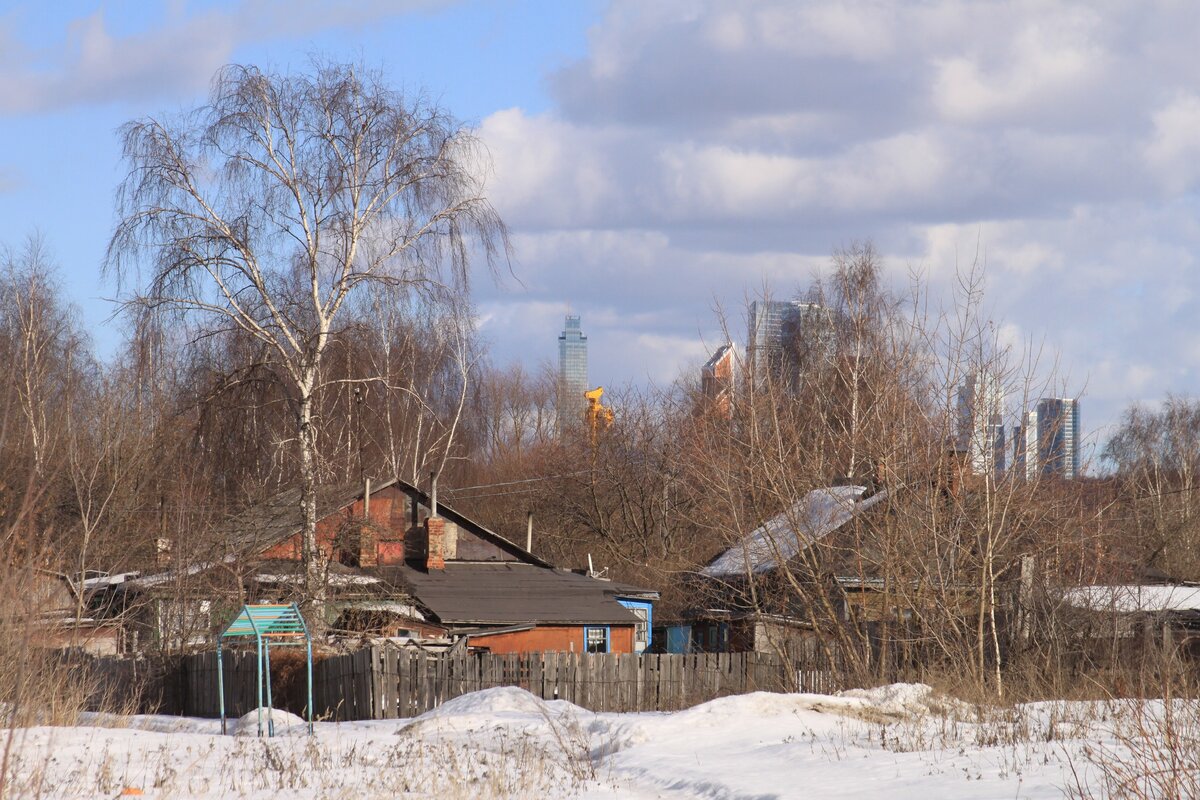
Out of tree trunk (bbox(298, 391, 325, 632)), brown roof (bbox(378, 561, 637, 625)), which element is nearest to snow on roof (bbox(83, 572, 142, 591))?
brown roof (bbox(378, 561, 637, 625))

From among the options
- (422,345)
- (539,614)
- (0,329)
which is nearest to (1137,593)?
(539,614)

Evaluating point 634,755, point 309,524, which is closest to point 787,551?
point 309,524

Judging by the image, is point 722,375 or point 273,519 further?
point 273,519

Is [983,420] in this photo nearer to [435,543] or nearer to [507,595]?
[507,595]

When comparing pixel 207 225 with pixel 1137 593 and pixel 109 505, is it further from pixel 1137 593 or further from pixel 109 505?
pixel 1137 593

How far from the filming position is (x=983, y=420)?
18906 millimetres

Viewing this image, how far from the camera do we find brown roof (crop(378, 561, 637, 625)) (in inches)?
1166

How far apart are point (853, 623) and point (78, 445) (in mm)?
24709

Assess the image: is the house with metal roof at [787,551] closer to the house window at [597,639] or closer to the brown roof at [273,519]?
the house window at [597,639]

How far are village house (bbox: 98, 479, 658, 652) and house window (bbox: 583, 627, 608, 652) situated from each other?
0.03 metres

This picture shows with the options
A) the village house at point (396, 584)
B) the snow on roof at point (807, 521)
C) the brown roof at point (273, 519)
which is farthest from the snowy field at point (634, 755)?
the brown roof at point (273, 519)

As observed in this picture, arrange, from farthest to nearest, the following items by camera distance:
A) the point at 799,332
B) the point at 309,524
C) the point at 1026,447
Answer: the point at 799,332
the point at 309,524
the point at 1026,447

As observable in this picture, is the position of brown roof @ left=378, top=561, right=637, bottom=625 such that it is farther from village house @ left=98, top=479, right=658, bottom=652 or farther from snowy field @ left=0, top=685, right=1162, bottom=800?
snowy field @ left=0, top=685, right=1162, bottom=800

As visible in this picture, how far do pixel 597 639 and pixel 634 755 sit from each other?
710 inches
